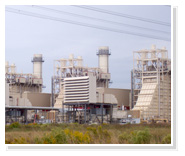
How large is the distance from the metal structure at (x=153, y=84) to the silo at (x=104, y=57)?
12957mm

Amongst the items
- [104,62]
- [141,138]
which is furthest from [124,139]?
[104,62]

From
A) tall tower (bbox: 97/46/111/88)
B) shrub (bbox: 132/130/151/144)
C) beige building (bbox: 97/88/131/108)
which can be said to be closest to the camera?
shrub (bbox: 132/130/151/144)

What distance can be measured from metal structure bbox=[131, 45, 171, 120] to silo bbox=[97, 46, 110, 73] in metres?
13.0

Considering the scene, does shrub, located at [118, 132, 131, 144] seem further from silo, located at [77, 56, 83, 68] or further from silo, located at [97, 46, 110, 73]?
silo, located at [77, 56, 83, 68]

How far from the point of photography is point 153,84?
267ft

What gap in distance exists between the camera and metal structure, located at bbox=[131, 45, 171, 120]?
80000mm

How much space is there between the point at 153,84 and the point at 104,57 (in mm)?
18500

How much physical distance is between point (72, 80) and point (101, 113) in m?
8.54

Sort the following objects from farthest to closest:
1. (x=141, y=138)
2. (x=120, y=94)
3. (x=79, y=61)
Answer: (x=79, y=61), (x=120, y=94), (x=141, y=138)

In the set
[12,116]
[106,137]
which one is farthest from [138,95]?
[106,137]

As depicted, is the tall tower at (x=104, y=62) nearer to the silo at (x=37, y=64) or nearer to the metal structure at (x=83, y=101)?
the metal structure at (x=83, y=101)

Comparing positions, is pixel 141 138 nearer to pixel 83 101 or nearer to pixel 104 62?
pixel 83 101

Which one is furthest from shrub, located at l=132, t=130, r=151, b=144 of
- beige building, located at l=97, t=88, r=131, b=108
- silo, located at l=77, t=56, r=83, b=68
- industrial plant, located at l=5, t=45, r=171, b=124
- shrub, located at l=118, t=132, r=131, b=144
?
silo, located at l=77, t=56, r=83, b=68
